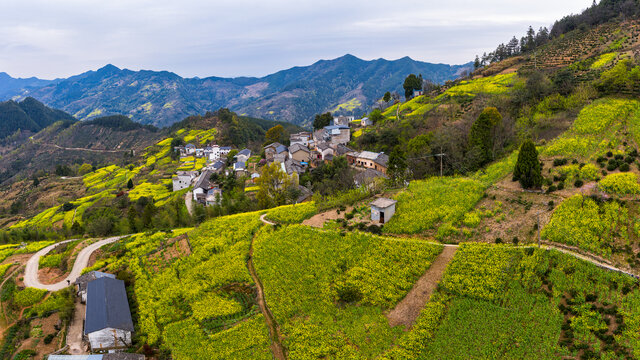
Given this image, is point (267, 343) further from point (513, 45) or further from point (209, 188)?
point (513, 45)

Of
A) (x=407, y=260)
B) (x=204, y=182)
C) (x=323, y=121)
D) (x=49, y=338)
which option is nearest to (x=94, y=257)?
(x=49, y=338)

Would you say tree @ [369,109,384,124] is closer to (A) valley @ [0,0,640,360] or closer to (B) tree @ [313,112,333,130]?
(B) tree @ [313,112,333,130]

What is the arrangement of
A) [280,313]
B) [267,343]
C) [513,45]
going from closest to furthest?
[267,343], [280,313], [513,45]

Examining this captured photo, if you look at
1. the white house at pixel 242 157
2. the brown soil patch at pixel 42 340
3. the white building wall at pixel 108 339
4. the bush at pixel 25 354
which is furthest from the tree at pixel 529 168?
the white house at pixel 242 157

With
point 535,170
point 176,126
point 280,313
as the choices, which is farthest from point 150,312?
point 176,126

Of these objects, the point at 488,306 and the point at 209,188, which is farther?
the point at 209,188

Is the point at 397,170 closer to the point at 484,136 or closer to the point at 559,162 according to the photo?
the point at 484,136

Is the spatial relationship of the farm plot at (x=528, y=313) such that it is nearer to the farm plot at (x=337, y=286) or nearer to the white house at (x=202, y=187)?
the farm plot at (x=337, y=286)
